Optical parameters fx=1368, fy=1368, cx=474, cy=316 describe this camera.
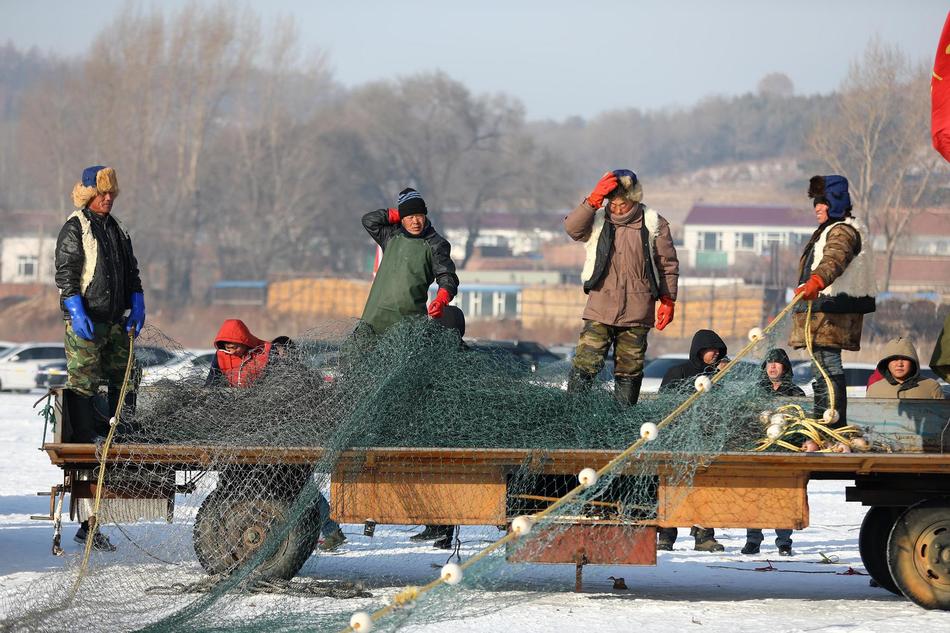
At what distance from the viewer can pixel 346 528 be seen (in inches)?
424

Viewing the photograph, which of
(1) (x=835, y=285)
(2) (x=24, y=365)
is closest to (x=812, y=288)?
(1) (x=835, y=285)

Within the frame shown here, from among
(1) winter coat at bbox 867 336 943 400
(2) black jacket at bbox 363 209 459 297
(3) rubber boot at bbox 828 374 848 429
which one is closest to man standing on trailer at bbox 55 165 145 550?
(2) black jacket at bbox 363 209 459 297

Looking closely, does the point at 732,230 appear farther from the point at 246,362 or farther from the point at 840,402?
the point at 246,362

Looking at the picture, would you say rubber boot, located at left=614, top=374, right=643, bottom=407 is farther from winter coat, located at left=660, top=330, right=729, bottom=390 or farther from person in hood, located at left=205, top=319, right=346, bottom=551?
person in hood, located at left=205, top=319, right=346, bottom=551

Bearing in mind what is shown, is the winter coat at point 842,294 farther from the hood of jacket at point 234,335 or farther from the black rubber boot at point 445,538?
the hood of jacket at point 234,335

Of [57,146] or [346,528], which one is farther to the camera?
[57,146]

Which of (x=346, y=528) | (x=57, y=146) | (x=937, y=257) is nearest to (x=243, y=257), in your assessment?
(x=57, y=146)

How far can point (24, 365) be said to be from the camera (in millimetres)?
33875

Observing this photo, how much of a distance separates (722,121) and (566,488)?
18089cm

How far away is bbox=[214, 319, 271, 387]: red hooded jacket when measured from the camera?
8328 millimetres

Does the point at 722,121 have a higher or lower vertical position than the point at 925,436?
higher

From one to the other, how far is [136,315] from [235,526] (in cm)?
165

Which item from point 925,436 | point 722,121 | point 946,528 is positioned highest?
point 722,121

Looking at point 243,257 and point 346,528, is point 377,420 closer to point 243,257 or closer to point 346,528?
point 346,528
